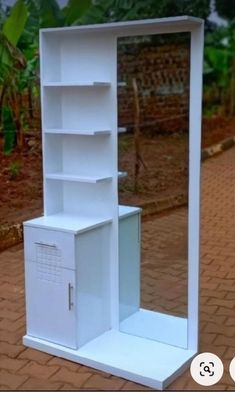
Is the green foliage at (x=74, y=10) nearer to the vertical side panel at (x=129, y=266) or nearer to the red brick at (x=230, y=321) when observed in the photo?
the vertical side panel at (x=129, y=266)

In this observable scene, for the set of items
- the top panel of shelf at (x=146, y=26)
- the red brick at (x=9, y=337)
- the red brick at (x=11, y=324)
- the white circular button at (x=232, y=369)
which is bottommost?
the red brick at (x=9, y=337)

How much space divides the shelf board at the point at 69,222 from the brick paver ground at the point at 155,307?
47 cm

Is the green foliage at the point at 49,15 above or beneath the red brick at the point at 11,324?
above

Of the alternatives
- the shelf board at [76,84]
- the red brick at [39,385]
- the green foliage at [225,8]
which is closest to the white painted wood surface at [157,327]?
the red brick at [39,385]

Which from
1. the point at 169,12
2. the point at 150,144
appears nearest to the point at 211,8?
the point at 169,12

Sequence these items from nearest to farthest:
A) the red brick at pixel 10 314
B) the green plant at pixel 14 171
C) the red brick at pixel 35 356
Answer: the red brick at pixel 35 356 < the red brick at pixel 10 314 < the green plant at pixel 14 171

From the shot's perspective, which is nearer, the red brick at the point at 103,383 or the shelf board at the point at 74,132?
the red brick at the point at 103,383

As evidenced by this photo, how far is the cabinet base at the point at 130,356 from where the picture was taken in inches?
106

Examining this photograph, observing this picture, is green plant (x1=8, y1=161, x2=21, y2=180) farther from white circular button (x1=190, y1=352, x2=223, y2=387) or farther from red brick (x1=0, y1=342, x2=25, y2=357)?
white circular button (x1=190, y1=352, x2=223, y2=387)

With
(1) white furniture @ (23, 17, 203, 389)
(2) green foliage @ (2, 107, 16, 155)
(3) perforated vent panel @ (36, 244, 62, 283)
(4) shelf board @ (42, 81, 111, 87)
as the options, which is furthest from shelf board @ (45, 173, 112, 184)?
(2) green foliage @ (2, 107, 16, 155)

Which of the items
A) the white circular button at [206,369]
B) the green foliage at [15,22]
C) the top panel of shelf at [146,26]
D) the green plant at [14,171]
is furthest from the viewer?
the green plant at [14,171]

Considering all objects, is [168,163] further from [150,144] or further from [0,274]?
[0,274]

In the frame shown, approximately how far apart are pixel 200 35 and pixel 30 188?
394 centimetres

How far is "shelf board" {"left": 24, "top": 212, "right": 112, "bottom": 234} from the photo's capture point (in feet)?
9.43
